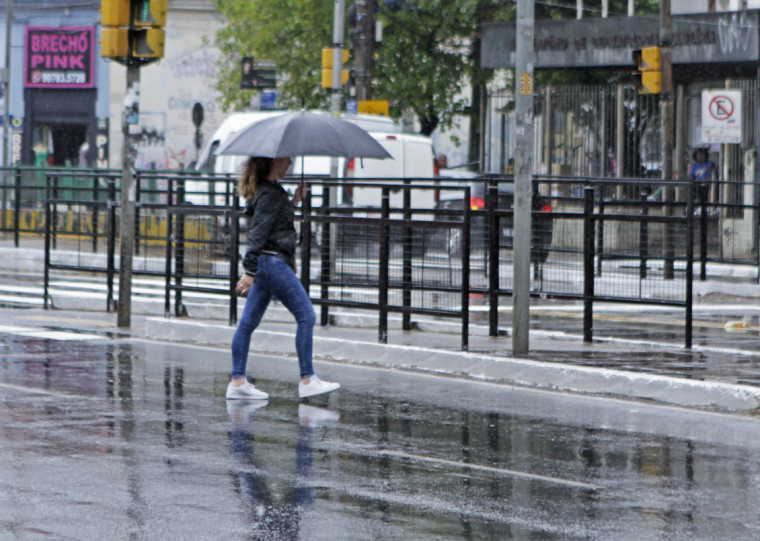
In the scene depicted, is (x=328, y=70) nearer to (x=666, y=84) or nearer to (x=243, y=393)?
(x=666, y=84)

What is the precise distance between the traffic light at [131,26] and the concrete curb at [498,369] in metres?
2.73

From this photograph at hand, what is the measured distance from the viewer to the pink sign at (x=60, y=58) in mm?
47031

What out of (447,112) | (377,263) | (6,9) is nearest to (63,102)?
(6,9)

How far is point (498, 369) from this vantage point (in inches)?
438

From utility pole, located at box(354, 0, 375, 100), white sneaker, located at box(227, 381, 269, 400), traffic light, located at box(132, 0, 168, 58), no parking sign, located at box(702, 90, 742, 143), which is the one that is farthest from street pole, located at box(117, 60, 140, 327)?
utility pole, located at box(354, 0, 375, 100)

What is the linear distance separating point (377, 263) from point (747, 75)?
16.8m

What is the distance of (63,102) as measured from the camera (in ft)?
155

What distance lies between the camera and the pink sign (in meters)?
47.0

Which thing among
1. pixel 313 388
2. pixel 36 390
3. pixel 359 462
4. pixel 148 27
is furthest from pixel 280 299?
pixel 148 27

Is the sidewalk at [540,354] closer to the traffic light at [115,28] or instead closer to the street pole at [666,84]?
the traffic light at [115,28]

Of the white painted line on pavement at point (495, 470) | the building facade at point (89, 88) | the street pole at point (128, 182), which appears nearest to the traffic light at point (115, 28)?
the street pole at point (128, 182)

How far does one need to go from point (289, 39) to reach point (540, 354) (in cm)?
2649

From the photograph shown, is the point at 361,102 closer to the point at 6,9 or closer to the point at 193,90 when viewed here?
the point at 193,90

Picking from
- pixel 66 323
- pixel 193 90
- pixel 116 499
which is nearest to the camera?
pixel 116 499
